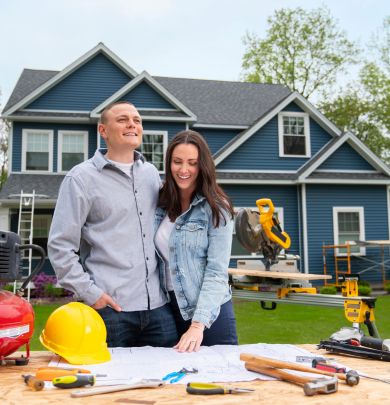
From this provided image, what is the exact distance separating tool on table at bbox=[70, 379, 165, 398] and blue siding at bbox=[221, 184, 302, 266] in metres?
14.9

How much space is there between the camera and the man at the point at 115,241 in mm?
2523

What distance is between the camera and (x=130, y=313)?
2.65 m

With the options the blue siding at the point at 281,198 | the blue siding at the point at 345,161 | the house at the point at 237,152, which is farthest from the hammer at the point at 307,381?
the blue siding at the point at 345,161

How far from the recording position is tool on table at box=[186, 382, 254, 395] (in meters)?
1.63

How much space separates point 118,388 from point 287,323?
848cm

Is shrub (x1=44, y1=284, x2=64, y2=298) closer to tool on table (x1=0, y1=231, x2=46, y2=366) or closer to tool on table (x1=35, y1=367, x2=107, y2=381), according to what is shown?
tool on table (x1=0, y1=231, x2=46, y2=366)

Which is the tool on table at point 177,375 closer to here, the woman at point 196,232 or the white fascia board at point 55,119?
the woman at point 196,232

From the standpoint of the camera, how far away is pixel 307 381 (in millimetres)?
1721

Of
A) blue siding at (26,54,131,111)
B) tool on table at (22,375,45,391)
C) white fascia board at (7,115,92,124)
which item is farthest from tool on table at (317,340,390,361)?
blue siding at (26,54,131,111)

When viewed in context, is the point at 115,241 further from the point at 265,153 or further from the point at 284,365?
the point at 265,153

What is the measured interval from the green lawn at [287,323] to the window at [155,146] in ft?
20.9

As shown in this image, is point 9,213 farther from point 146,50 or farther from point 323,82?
point 323,82

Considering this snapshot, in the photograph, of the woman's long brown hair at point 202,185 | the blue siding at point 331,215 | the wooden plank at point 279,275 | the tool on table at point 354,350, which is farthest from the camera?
the blue siding at point 331,215

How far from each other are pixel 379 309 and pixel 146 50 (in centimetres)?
2524
